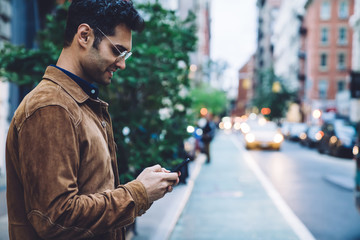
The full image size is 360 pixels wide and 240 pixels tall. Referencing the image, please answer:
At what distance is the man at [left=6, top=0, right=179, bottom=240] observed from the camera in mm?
1522

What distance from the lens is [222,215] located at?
25.4 feet

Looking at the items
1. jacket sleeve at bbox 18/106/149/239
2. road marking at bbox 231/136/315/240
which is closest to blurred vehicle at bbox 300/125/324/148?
road marking at bbox 231/136/315/240

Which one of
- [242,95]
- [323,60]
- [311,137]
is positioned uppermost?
[323,60]

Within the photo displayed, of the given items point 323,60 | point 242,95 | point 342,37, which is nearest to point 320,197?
point 323,60

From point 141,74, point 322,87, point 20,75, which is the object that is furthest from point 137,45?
point 322,87

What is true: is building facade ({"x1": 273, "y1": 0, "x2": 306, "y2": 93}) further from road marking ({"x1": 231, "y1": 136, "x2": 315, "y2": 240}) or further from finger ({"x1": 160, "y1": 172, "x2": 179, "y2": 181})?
finger ({"x1": 160, "y1": 172, "x2": 179, "y2": 181})

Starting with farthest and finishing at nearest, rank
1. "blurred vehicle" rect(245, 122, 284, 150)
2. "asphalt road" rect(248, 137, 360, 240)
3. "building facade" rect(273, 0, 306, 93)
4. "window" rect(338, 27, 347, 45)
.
→ "building facade" rect(273, 0, 306, 93) → "window" rect(338, 27, 347, 45) → "blurred vehicle" rect(245, 122, 284, 150) → "asphalt road" rect(248, 137, 360, 240)

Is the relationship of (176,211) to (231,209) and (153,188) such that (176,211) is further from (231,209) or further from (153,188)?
(153,188)

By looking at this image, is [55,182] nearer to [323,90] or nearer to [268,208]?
[268,208]

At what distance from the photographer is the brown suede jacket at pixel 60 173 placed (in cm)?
151

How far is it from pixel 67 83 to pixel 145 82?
13.0ft

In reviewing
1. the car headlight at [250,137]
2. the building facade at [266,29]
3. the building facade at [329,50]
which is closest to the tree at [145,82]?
the car headlight at [250,137]

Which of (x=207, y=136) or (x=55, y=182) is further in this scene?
(x=207, y=136)

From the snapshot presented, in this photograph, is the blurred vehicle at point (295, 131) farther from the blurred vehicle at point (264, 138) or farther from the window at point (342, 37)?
the window at point (342, 37)
